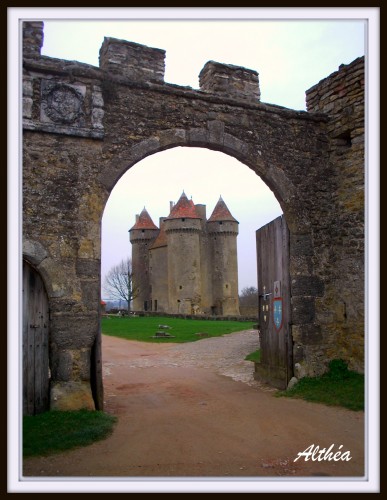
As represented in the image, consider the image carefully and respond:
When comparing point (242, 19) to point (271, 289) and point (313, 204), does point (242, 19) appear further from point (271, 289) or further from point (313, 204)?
point (271, 289)

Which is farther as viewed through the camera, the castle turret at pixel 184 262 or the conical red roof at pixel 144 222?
the conical red roof at pixel 144 222

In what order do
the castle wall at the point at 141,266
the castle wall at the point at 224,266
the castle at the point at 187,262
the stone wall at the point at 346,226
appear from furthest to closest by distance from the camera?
the castle wall at the point at 141,266 < the castle wall at the point at 224,266 < the castle at the point at 187,262 < the stone wall at the point at 346,226

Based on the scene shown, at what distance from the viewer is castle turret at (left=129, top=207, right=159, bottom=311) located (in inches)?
1769

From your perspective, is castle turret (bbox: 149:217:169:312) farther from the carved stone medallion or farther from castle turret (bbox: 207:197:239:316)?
the carved stone medallion

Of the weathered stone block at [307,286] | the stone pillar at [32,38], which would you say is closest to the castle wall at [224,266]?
the weathered stone block at [307,286]

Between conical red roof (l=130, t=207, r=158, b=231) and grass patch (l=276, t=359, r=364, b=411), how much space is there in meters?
39.2

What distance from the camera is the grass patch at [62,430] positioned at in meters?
5.01

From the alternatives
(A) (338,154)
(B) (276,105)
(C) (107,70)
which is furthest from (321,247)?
(C) (107,70)

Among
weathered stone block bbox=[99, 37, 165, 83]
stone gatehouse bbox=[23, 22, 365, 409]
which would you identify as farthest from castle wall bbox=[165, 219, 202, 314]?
weathered stone block bbox=[99, 37, 165, 83]

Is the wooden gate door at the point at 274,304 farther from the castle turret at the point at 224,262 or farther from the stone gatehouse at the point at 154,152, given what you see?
the castle turret at the point at 224,262

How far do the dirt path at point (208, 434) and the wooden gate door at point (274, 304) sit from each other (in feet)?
1.34

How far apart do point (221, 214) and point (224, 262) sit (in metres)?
4.30

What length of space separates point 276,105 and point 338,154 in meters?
1.35

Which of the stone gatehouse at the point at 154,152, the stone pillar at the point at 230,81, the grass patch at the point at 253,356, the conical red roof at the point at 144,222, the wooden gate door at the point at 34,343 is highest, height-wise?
the conical red roof at the point at 144,222
